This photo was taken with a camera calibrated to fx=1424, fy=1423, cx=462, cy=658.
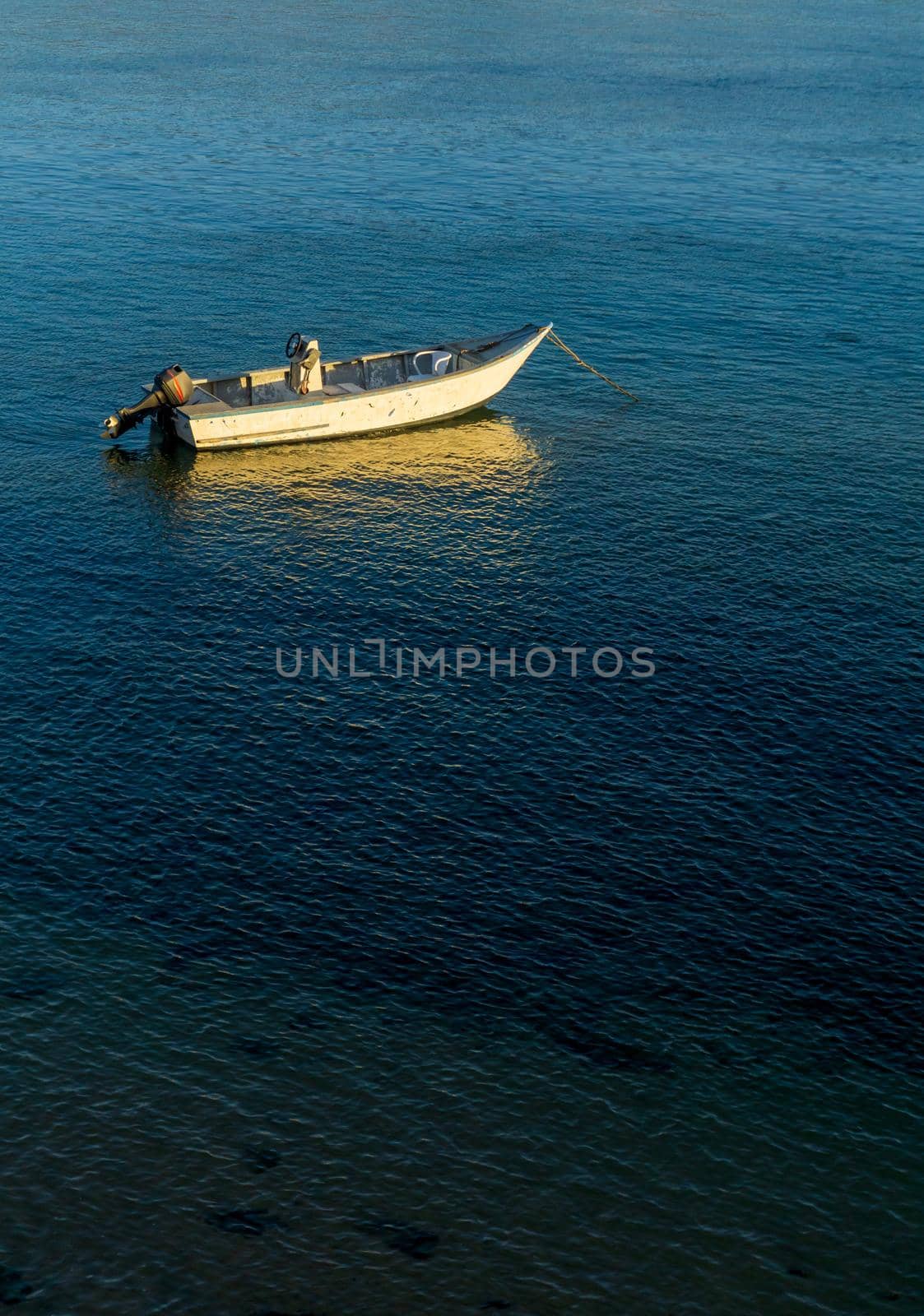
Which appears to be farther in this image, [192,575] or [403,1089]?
[192,575]

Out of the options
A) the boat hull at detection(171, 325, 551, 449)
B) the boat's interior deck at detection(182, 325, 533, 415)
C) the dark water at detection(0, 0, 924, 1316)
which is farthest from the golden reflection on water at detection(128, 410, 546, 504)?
the boat's interior deck at detection(182, 325, 533, 415)

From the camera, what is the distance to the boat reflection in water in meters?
94.0

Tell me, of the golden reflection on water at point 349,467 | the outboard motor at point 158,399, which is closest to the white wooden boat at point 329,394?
the outboard motor at point 158,399

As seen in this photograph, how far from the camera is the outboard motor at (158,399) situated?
97312mm

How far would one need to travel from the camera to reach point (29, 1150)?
4828cm

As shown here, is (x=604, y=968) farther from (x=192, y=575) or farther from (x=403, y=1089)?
(x=192, y=575)

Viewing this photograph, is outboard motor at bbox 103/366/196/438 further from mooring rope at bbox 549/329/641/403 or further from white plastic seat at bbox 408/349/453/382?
mooring rope at bbox 549/329/641/403

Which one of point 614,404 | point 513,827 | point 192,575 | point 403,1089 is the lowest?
point 403,1089

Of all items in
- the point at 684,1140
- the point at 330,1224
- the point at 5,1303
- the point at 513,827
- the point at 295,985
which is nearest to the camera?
the point at 5,1303

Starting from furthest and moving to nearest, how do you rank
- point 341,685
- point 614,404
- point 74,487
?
point 614,404 → point 74,487 → point 341,685

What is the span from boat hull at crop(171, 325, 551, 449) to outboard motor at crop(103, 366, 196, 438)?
1180 mm

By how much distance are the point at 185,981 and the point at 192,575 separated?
3395 cm

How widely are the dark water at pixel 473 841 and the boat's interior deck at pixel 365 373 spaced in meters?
4.60

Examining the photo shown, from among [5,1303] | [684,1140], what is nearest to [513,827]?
[684,1140]
